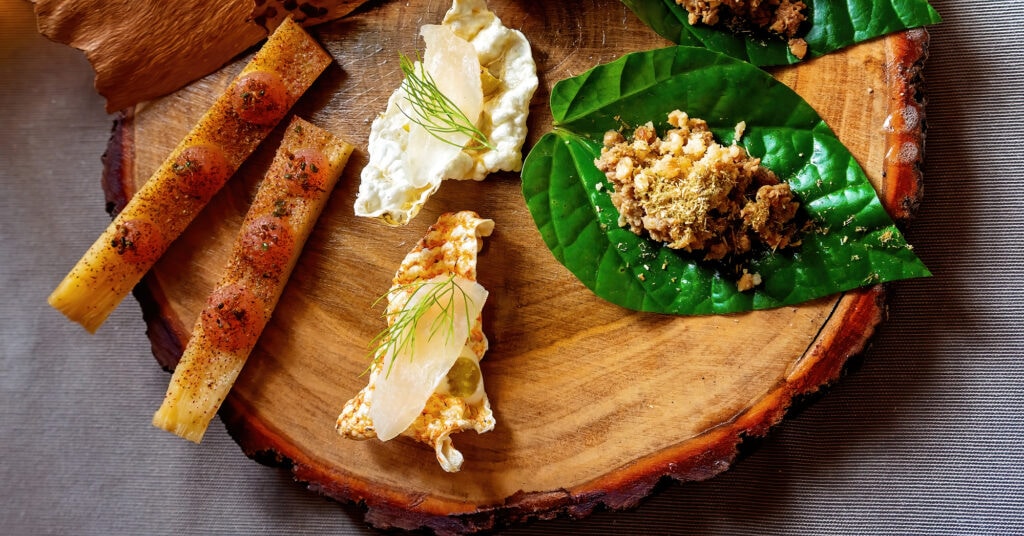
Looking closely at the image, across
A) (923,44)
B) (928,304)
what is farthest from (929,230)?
(923,44)

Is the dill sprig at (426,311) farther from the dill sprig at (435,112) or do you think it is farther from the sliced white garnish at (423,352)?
the dill sprig at (435,112)

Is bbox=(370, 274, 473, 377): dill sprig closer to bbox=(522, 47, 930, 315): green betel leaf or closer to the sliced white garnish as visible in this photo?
the sliced white garnish

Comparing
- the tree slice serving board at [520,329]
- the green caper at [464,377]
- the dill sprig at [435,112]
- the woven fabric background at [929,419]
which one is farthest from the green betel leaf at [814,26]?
the green caper at [464,377]

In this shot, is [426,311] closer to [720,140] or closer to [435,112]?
[435,112]

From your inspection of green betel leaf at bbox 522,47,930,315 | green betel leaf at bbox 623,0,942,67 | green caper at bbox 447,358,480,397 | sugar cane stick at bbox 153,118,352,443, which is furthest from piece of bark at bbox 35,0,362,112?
green caper at bbox 447,358,480,397

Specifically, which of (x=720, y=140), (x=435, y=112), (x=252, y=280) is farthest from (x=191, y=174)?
(x=720, y=140)

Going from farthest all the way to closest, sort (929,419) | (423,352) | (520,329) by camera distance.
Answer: (929,419)
(520,329)
(423,352)

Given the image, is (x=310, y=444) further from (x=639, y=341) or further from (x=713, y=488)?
(x=713, y=488)

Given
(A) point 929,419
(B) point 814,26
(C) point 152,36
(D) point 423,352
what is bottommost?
(A) point 929,419
